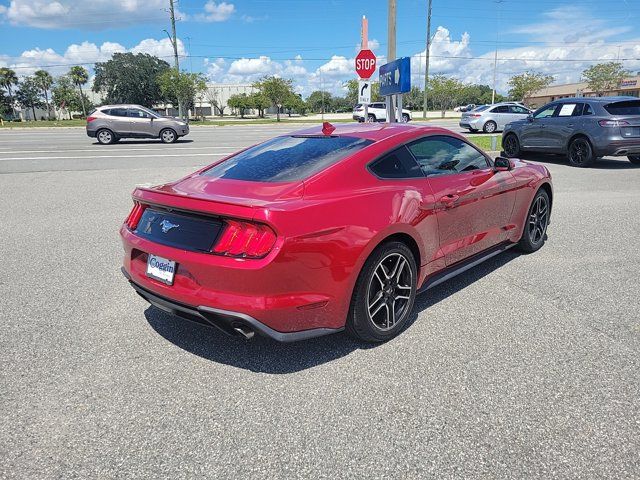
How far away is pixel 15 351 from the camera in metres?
3.15

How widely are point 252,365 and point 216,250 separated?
32.7 inches

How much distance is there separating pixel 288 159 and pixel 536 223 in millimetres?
3230

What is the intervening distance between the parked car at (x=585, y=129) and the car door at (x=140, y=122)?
49.2ft

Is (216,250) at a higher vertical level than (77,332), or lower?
higher

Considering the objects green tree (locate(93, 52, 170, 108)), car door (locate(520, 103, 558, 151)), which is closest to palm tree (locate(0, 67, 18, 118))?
green tree (locate(93, 52, 170, 108))

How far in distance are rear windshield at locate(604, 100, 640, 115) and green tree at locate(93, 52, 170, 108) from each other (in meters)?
92.3

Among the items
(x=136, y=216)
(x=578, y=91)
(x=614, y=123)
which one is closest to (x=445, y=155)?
(x=136, y=216)

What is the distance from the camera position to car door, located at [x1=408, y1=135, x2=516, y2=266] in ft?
12.1

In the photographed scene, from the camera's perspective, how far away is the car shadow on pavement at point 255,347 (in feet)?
9.94

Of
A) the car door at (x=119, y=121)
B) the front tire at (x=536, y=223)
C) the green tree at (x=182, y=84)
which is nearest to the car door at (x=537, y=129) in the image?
the front tire at (x=536, y=223)

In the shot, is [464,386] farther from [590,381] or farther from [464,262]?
[464,262]

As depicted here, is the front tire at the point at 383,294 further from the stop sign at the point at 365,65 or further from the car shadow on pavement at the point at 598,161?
the car shadow on pavement at the point at 598,161

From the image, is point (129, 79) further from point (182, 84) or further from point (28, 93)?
point (182, 84)

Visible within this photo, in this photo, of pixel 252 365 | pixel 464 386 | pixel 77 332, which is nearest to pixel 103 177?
pixel 77 332
